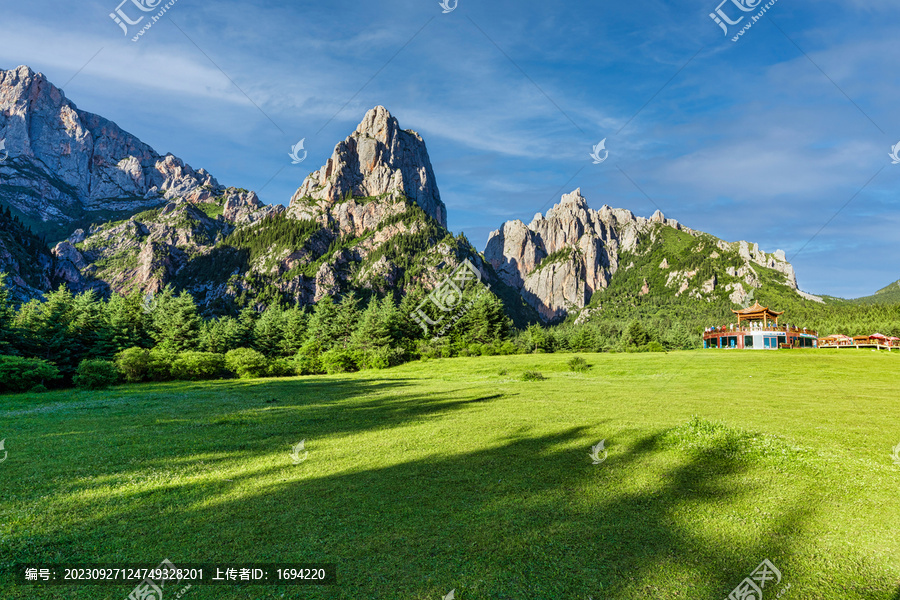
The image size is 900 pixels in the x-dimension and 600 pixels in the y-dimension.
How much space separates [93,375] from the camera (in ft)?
96.9

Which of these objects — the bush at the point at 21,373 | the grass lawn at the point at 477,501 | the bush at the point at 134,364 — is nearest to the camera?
the grass lawn at the point at 477,501

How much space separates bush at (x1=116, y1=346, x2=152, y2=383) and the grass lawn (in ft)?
67.3

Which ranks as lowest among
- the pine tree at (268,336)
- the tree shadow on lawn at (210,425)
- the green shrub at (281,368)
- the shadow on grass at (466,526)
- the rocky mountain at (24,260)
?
the green shrub at (281,368)

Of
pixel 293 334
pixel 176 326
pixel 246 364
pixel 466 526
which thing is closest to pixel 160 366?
pixel 246 364

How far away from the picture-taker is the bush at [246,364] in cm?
4162

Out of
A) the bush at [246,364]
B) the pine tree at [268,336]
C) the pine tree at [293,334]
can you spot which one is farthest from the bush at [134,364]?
the pine tree at [268,336]

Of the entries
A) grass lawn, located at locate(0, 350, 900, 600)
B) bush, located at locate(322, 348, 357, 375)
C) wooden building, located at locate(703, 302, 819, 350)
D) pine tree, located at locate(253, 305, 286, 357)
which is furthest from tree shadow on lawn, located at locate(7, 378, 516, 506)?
wooden building, located at locate(703, 302, 819, 350)

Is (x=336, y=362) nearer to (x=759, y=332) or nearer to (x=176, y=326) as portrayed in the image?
(x=176, y=326)

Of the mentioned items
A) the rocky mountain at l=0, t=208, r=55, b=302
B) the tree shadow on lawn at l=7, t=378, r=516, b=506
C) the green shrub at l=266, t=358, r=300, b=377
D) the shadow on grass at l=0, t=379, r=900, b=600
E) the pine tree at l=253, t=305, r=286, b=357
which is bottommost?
the green shrub at l=266, t=358, r=300, b=377

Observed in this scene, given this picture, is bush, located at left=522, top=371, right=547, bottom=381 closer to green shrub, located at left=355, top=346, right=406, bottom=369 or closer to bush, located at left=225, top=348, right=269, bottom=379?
green shrub, located at left=355, top=346, right=406, bottom=369

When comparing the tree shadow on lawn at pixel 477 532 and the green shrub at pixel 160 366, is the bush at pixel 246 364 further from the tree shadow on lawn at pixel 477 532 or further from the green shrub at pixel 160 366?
the tree shadow on lawn at pixel 477 532

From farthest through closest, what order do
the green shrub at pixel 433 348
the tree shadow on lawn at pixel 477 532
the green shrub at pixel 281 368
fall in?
1. the green shrub at pixel 433 348
2. the green shrub at pixel 281 368
3. the tree shadow on lawn at pixel 477 532

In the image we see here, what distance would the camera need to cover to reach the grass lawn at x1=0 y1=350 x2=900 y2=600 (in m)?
5.34

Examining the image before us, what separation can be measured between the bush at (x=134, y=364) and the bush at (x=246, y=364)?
722 cm
